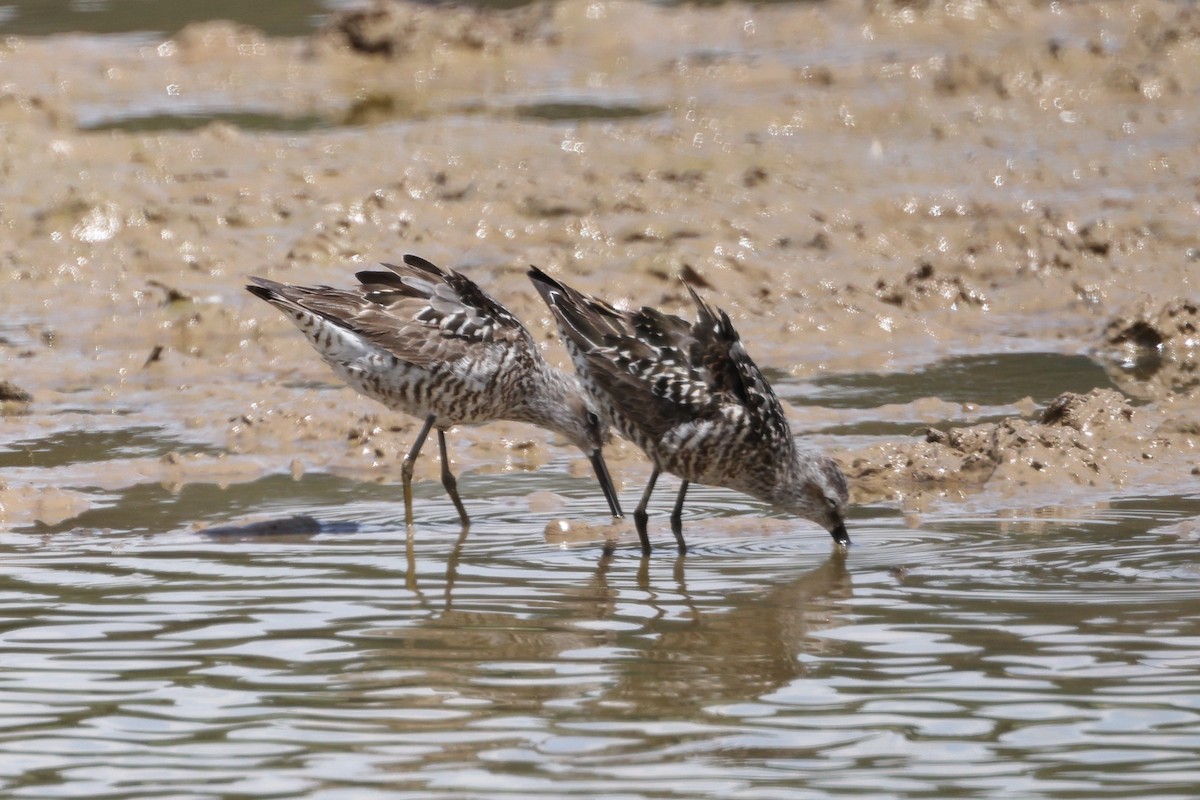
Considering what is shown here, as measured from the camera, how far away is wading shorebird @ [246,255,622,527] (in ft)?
26.1

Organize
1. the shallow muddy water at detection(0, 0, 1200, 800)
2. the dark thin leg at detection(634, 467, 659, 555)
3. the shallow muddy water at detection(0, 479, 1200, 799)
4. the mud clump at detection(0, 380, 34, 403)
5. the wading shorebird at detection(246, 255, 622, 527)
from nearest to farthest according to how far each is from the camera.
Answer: the shallow muddy water at detection(0, 479, 1200, 799)
the shallow muddy water at detection(0, 0, 1200, 800)
the dark thin leg at detection(634, 467, 659, 555)
the wading shorebird at detection(246, 255, 622, 527)
the mud clump at detection(0, 380, 34, 403)

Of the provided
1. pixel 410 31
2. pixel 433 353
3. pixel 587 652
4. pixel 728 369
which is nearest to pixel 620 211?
pixel 433 353

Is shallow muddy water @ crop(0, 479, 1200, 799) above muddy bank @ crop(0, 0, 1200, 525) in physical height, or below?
below

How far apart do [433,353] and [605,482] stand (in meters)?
0.97

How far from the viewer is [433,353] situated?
7961 millimetres

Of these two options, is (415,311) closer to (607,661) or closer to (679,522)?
(679,522)

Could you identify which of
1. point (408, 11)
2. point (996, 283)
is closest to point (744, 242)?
point (996, 283)

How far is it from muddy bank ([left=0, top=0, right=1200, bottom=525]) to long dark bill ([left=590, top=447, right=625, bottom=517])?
0.53 m

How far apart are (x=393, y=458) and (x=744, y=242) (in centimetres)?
385

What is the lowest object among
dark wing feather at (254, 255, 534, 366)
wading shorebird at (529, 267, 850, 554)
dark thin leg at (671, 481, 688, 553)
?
dark thin leg at (671, 481, 688, 553)

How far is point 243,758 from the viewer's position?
4809mm

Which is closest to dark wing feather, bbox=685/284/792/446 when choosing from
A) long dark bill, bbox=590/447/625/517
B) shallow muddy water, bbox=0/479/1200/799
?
shallow muddy water, bbox=0/479/1200/799

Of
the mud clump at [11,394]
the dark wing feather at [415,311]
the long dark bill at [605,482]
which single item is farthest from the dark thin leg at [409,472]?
the mud clump at [11,394]

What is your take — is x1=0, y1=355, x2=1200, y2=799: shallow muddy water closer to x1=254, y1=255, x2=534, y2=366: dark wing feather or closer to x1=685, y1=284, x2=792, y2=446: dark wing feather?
x1=685, y1=284, x2=792, y2=446: dark wing feather
